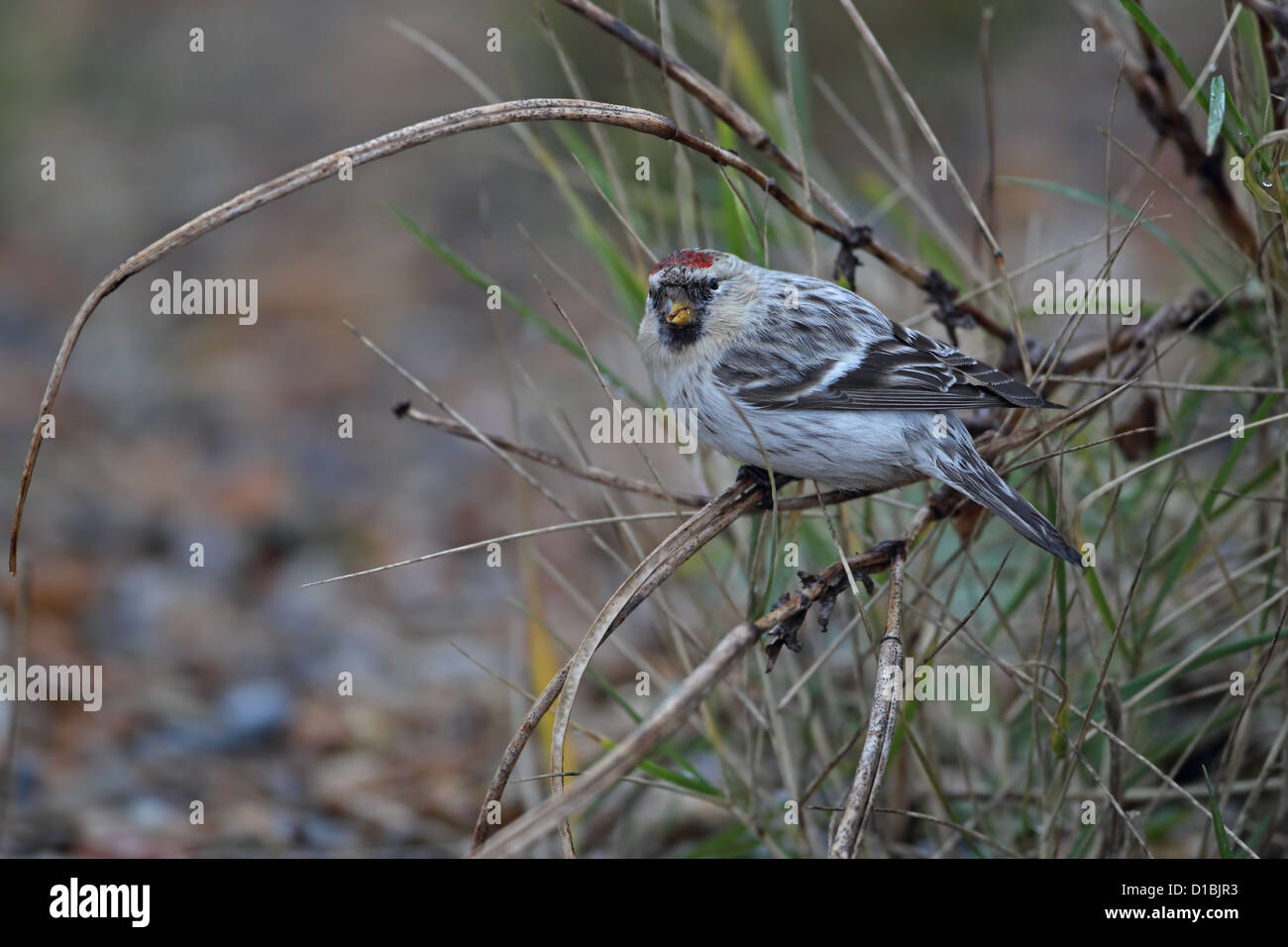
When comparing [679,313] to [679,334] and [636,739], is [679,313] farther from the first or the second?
[636,739]

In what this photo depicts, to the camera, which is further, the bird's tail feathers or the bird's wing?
the bird's wing

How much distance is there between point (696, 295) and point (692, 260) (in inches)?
4.0

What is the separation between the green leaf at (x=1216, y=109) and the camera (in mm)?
2127

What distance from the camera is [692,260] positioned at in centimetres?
290

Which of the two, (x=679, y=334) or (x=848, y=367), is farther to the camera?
(x=679, y=334)

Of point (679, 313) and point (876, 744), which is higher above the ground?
point (679, 313)

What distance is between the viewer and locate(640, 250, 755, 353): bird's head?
292 centimetres

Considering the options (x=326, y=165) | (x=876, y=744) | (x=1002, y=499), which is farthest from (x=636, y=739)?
(x=1002, y=499)

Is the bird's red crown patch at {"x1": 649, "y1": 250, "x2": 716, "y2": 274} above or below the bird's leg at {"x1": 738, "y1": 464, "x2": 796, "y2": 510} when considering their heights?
above

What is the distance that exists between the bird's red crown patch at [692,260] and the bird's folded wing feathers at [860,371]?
23cm

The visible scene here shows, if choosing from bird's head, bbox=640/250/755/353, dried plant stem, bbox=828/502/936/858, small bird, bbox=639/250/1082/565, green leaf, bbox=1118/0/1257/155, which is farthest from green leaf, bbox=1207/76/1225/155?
bird's head, bbox=640/250/755/353

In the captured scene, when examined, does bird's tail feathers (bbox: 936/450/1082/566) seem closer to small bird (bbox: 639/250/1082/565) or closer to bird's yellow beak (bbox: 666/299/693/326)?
small bird (bbox: 639/250/1082/565)

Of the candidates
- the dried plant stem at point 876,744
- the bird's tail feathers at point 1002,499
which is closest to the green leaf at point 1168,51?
the bird's tail feathers at point 1002,499

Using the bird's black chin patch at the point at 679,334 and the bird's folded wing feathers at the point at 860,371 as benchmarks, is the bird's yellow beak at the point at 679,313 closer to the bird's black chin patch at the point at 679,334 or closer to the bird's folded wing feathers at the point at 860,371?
the bird's black chin patch at the point at 679,334
